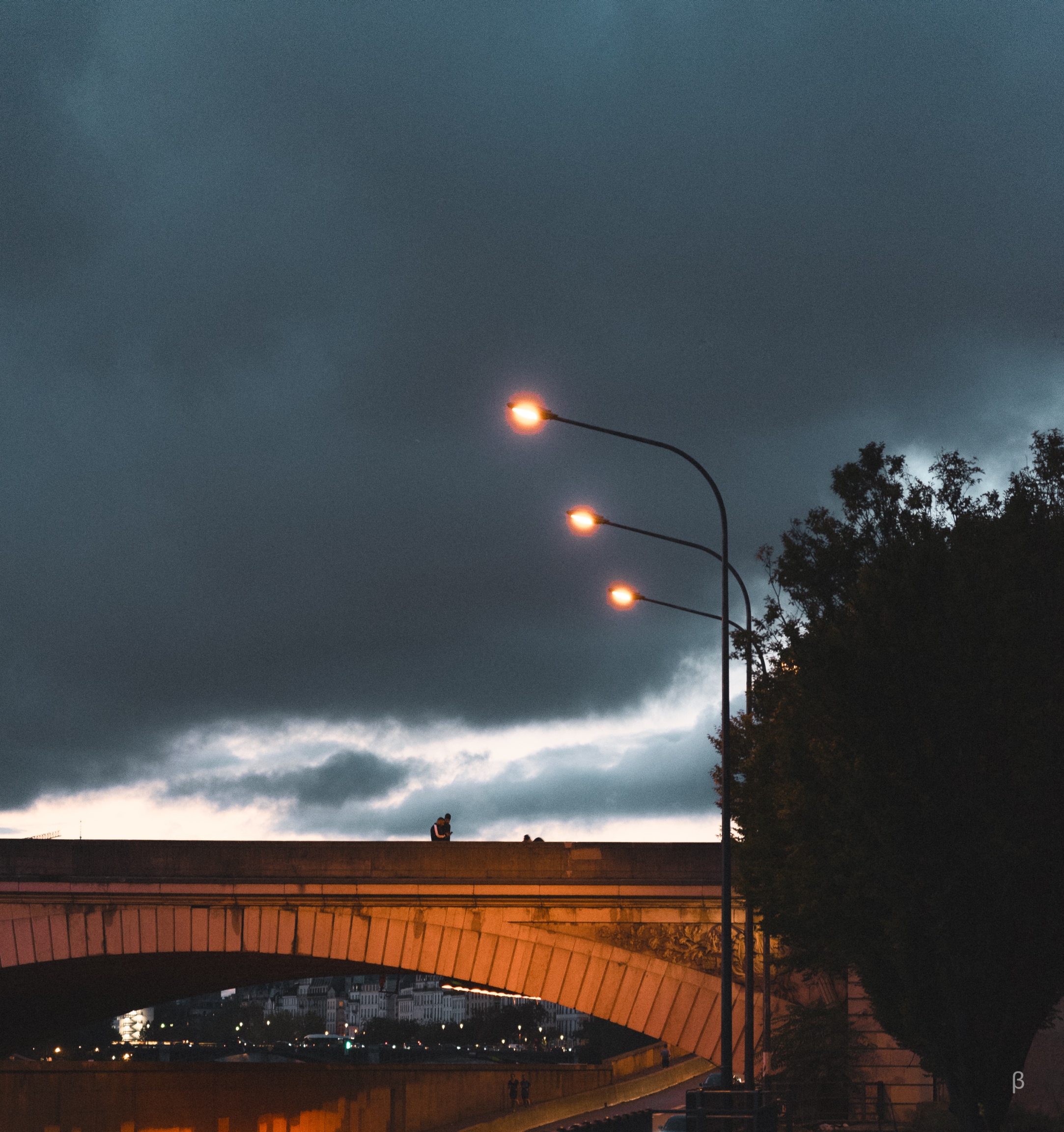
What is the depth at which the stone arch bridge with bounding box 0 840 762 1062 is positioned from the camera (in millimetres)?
27484

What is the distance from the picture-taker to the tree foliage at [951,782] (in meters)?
16.9

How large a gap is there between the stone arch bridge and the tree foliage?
924 cm

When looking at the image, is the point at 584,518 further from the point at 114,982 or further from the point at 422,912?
the point at 114,982

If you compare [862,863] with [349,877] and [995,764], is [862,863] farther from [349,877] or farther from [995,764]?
[349,877]

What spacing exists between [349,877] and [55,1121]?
26.8 m

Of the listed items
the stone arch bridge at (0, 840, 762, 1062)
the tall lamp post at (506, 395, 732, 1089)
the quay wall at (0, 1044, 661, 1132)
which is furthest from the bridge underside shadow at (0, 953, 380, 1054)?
the tall lamp post at (506, 395, 732, 1089)

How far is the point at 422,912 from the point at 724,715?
10747 millimetres

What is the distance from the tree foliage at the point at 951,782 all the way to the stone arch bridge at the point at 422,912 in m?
9.24

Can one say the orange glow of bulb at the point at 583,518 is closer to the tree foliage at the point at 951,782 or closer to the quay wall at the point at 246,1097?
the tree foliage at the point at 951,782

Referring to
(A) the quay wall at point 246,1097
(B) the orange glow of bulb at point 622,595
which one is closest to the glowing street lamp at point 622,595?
(B) the orange glow of bulb at point 622,595

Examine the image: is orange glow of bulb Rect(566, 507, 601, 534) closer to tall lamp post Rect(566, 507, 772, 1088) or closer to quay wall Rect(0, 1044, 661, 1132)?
tall lamp post Rect(566, 507, 772, 1088)

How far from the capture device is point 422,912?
2892cm

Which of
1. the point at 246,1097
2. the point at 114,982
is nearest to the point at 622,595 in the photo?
the point at 114,982

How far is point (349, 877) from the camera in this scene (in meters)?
29.2
